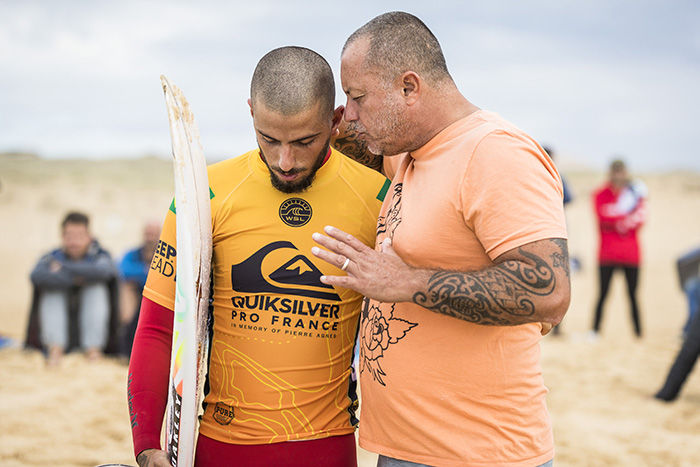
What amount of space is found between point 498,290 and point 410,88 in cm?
74

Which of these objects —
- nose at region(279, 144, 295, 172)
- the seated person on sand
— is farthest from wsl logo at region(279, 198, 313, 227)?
the seated person on sand

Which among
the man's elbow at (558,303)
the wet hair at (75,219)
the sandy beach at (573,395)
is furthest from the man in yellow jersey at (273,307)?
the wet hair at (75,219)

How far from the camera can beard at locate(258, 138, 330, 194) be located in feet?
7.66

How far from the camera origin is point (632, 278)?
859 cm

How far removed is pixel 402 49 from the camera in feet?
6.86

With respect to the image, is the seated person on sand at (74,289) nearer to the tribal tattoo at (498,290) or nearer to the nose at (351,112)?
the nose at (351,112)

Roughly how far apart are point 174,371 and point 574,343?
7.66 m

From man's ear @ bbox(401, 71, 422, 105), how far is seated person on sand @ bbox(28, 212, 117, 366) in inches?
230

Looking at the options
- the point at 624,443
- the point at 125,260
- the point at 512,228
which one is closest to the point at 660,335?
the point at 624,443

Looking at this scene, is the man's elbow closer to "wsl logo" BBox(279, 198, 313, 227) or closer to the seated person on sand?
"wsl logo" BBox(279, 198, 313, 227)

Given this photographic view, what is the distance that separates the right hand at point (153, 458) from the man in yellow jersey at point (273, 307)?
52 millimetres

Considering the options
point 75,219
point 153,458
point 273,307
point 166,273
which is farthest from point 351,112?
point 75,219

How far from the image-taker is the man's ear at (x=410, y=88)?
6.82ft

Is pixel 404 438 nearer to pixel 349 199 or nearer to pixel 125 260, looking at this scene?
pixel 349 199
